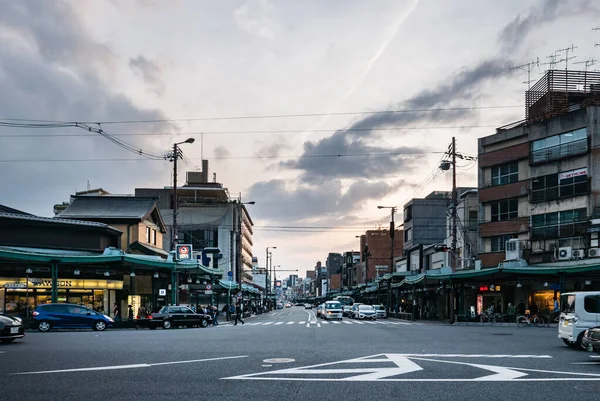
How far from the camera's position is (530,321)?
140 feet

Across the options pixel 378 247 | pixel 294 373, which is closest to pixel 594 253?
pixel 294 373

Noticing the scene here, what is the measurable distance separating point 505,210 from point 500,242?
2.92m

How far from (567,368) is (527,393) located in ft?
15.0

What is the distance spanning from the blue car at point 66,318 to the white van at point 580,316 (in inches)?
966

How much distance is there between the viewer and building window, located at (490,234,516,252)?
175ft

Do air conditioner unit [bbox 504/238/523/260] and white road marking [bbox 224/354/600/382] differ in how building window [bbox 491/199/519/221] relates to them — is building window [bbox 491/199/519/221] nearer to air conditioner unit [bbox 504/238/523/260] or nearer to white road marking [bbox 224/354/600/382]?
air conditioner unit [bbox 504/238/523/260]

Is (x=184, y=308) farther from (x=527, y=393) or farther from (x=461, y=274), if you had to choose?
(x=527, y=393)

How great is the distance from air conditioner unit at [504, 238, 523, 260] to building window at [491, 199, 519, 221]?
9.28 feet

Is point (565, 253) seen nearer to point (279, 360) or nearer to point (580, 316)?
point (580, 316)

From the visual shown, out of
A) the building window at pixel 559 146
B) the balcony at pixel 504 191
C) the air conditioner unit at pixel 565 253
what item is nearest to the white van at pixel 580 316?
the air conditioner unit at pixel 565 253

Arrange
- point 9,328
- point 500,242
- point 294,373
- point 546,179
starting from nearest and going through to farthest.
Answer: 1. point 294,373
2. point 9,328
3. point 546,179
4. point 500,242

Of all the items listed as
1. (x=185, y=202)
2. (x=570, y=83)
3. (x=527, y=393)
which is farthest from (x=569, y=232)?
(x=185, y=202)

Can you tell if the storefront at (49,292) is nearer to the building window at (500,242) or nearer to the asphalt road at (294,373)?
the asphalt road at (294,373)

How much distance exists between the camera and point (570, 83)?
54.9m
